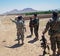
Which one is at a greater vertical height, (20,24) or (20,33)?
(20,24)

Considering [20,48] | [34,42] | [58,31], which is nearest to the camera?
[58,31]

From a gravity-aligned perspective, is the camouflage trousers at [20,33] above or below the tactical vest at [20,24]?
below

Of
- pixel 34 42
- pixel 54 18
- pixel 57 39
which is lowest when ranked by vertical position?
pixel 34 42

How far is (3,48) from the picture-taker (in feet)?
48.6

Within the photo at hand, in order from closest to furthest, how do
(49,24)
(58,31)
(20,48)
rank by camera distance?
(58,31), (49,24), (20,48)

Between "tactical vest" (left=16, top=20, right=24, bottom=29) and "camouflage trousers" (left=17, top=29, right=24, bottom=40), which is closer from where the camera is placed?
"tactical vest" (left=16, top=20, right=24, bottom=29)

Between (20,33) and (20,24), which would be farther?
(20,33)

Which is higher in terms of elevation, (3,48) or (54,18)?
(54,18)

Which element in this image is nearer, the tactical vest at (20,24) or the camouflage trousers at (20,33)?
the tactical vest at (20,24)

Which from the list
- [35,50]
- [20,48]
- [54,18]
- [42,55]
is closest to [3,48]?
[20,48]

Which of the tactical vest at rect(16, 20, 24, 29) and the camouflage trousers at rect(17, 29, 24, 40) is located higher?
the tactical vest at rect(16, 20, 24, 29)

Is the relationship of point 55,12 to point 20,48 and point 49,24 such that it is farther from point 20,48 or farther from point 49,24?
point 20,48

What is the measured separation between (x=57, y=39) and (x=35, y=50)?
4.84m

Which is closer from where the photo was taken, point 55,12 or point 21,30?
point 55,12
